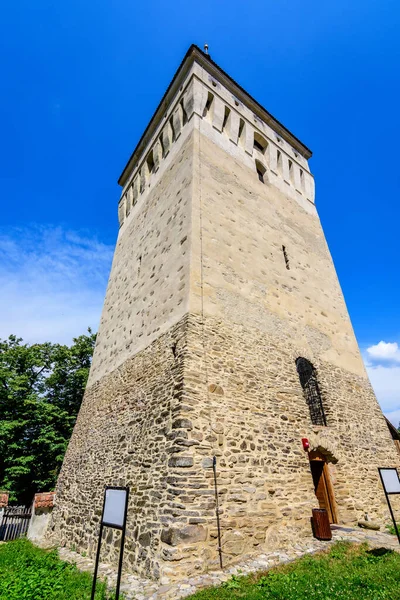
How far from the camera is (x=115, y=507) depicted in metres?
3.90

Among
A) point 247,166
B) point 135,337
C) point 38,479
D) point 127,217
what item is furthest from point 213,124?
point 38,479

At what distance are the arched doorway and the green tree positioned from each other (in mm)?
13345

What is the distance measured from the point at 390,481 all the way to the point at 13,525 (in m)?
12.0

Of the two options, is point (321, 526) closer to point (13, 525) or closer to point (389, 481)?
point (389, 481)

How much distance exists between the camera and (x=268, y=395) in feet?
24.0

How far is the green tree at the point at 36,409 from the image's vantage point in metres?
15.3

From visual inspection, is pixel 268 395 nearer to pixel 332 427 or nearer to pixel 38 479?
pixel 332 427

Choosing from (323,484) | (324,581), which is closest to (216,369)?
(324,581)

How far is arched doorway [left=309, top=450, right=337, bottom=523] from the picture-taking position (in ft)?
25.5

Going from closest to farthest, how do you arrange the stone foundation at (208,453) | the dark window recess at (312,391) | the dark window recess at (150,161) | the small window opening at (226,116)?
the stone foundation at (208,453) < the dark window recess at (312,391) < the small window opening at (226,116) < the dark window recess at (150,161)

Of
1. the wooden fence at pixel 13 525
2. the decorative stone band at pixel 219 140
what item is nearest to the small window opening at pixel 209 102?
the decorative stone band at pixel 219 140

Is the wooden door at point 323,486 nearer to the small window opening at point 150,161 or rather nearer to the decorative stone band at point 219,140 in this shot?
the decorative stone band at point 219,140

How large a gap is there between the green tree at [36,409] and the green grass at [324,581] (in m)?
14.5

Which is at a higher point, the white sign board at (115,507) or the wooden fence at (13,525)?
the white sign board at (115,507)
